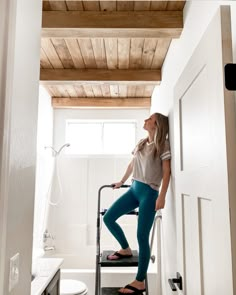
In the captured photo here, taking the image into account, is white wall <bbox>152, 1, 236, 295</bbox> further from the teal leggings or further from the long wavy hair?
the teal leggings

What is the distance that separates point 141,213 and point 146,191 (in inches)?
7.7

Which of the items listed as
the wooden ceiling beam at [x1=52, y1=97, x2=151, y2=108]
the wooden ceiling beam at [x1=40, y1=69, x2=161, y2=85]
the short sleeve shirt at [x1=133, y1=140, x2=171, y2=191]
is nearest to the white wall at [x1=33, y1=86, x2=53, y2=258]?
the wooden ceiling beam at [x1=52, y1=97, x2=151, y2=108]

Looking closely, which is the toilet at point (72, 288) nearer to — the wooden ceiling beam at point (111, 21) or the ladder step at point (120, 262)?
the ladder step at point (120, 262)

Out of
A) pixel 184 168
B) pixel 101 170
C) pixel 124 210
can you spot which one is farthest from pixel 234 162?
pixel 101 170

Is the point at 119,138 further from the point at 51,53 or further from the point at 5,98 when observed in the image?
the point at 5,98

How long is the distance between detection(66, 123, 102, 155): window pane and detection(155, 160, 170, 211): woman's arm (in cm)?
191

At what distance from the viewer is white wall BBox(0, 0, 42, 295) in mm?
854

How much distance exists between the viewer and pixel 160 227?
301 centimetres

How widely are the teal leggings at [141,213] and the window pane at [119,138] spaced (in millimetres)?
1660

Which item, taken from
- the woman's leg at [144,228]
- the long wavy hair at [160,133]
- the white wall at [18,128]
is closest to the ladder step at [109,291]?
the woman's leg at [144,228]

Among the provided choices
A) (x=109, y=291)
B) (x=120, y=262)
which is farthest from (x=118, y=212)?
(x=109, y=291)

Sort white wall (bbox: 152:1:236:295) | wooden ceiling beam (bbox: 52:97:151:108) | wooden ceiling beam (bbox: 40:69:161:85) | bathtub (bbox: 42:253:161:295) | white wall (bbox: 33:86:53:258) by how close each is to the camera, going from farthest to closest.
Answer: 1. wooden ceiling beam (bbox: 52:97:151:108)
2. white wall (bbox: 33:86:53:258)
3. wooden ceiling beam (bbox: 40:69:161:85)
4. bathtub (bbox: 42:253:161:295)
5. white wall (bbox: 152:1:236:295)

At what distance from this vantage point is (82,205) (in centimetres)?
412

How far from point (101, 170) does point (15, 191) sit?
3.19 m
